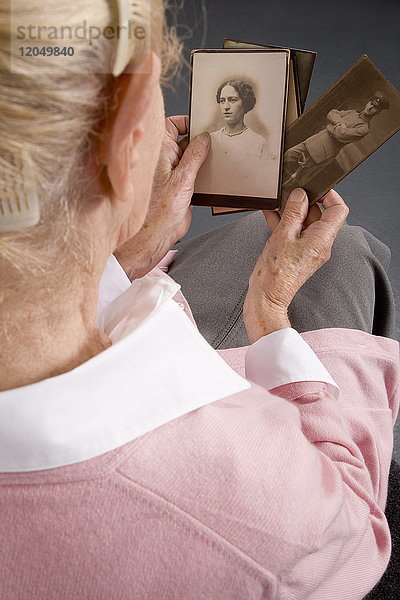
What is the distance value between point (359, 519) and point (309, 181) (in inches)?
22.6

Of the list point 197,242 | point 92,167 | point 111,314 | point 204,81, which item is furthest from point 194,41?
point 92,167

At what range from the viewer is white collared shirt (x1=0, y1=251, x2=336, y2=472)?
55 cm

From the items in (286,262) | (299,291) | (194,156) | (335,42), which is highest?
(335,42)

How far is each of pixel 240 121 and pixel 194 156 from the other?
3.9 inches

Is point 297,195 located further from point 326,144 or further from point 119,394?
point 119,394

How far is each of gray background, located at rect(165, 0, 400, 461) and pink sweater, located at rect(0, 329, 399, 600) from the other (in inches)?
58.1

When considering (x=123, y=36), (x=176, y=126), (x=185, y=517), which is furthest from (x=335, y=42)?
(x=185, y=517)

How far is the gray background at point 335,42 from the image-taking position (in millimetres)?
2107

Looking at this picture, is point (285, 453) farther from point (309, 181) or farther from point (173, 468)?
point (309, 181)

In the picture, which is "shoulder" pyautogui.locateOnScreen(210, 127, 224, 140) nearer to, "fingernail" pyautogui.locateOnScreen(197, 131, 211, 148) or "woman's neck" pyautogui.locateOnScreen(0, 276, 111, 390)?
"fingernail" pyautogui.locateOnScreen(197, 131, 211, 148)

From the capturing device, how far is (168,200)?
110 centimetres

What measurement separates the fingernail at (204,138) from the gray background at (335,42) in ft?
3.21

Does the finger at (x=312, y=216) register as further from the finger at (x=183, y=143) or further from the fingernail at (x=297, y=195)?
the finger at (x=183, y=143)

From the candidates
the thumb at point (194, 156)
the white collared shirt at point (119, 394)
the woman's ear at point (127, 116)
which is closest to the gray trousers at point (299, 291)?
the thumb at point (194, 156)
